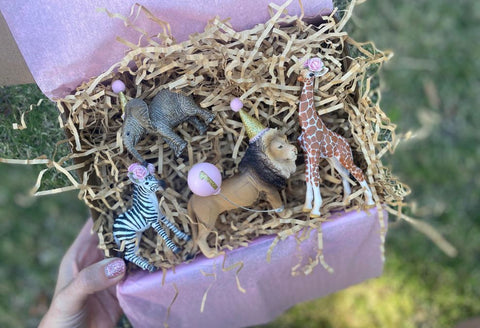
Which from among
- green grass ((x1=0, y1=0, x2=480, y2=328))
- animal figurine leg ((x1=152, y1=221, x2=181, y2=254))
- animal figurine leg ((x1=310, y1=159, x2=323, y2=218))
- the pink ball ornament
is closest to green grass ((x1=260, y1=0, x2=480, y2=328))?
green grass ((x1=0, y1=0, x2=480, y2=328))

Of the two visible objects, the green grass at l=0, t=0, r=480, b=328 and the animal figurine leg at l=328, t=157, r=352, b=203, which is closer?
the animal figurine leg at l=328, t=157, r=352, b=203

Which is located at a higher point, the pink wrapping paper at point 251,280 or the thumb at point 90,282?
the thumb at point 90,282

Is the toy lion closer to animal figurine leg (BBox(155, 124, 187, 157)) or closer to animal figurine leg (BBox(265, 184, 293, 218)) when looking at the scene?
animal figurine leg (BBox(265, 184, 293, 218))

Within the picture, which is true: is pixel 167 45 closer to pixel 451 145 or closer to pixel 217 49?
pixel 217 49

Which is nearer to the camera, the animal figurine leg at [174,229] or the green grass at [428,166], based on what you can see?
the animal figurine leg at [174,229]

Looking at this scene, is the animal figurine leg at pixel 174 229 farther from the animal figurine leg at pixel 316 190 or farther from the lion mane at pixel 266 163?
the animal figurine leg at pixel 316 190

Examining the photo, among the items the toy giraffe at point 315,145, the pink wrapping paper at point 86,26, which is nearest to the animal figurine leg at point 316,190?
the toy giraffe at point 315,145

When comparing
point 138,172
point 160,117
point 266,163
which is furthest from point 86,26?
point 266,163
